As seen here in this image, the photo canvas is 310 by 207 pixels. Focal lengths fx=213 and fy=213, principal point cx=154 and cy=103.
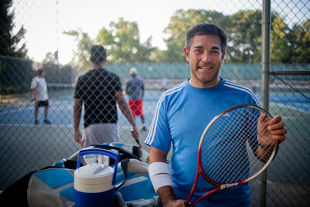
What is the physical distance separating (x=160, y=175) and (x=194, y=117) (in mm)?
434

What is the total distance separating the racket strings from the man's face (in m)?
0.27

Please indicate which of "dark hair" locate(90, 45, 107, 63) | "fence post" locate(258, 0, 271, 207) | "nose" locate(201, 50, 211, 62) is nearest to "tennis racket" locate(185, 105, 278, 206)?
"nose" locate(201, 50, 211, 62)

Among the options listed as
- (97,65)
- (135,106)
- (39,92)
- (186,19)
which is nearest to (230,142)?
(97,65)

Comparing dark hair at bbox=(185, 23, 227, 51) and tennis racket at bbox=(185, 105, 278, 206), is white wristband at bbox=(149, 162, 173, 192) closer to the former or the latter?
tennis racket at bbox=(185, 105, 278, 206)

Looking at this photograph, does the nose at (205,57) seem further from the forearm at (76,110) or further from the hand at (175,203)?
the forearm at (76,110)

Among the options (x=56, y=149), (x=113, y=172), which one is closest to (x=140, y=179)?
(x=113, y=172)

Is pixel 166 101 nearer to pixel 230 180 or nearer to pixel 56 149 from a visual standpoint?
pixel 230 180

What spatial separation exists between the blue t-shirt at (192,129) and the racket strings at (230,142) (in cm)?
6

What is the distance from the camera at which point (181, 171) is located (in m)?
1.41

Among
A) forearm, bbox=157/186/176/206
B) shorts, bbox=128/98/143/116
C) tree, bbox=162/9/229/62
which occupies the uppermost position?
tree, bbox=162/9/229/62

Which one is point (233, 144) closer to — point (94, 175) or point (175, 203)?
point (175, 203)

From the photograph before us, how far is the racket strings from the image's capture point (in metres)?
1.35

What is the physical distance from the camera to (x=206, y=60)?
1419mm

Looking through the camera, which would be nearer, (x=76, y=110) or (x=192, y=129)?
(x=192, y=129)
